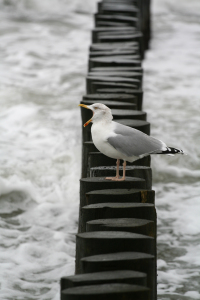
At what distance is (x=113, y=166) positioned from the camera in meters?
3.70

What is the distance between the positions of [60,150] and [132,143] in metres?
4.05

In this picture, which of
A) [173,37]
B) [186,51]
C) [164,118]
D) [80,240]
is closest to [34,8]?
[173,37]

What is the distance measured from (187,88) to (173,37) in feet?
14.5

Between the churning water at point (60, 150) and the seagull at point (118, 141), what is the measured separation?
4.43 feet

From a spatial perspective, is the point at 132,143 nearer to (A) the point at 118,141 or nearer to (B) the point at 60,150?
(A) the point at 118,141

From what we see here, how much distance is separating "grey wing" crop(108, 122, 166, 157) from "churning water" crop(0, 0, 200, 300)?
136cm

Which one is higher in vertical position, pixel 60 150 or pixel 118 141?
pixel 60 150

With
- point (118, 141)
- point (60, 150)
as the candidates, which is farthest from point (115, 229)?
point (60, 150)

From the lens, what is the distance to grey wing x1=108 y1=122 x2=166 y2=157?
3.35m

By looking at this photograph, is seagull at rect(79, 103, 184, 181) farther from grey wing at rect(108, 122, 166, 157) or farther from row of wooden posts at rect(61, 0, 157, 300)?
row of wooden posts at rect(61, 0, 157, 300)

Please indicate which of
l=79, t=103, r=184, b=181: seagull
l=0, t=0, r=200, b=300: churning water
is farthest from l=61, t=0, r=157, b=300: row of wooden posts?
l=0, t=0, r=200, b=300: churning water

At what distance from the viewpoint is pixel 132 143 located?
11.1ft

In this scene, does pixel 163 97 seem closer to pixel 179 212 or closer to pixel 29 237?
pixel 179 212

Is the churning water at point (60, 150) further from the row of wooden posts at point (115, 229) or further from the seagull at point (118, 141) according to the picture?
the seagull at point (118, 141)
